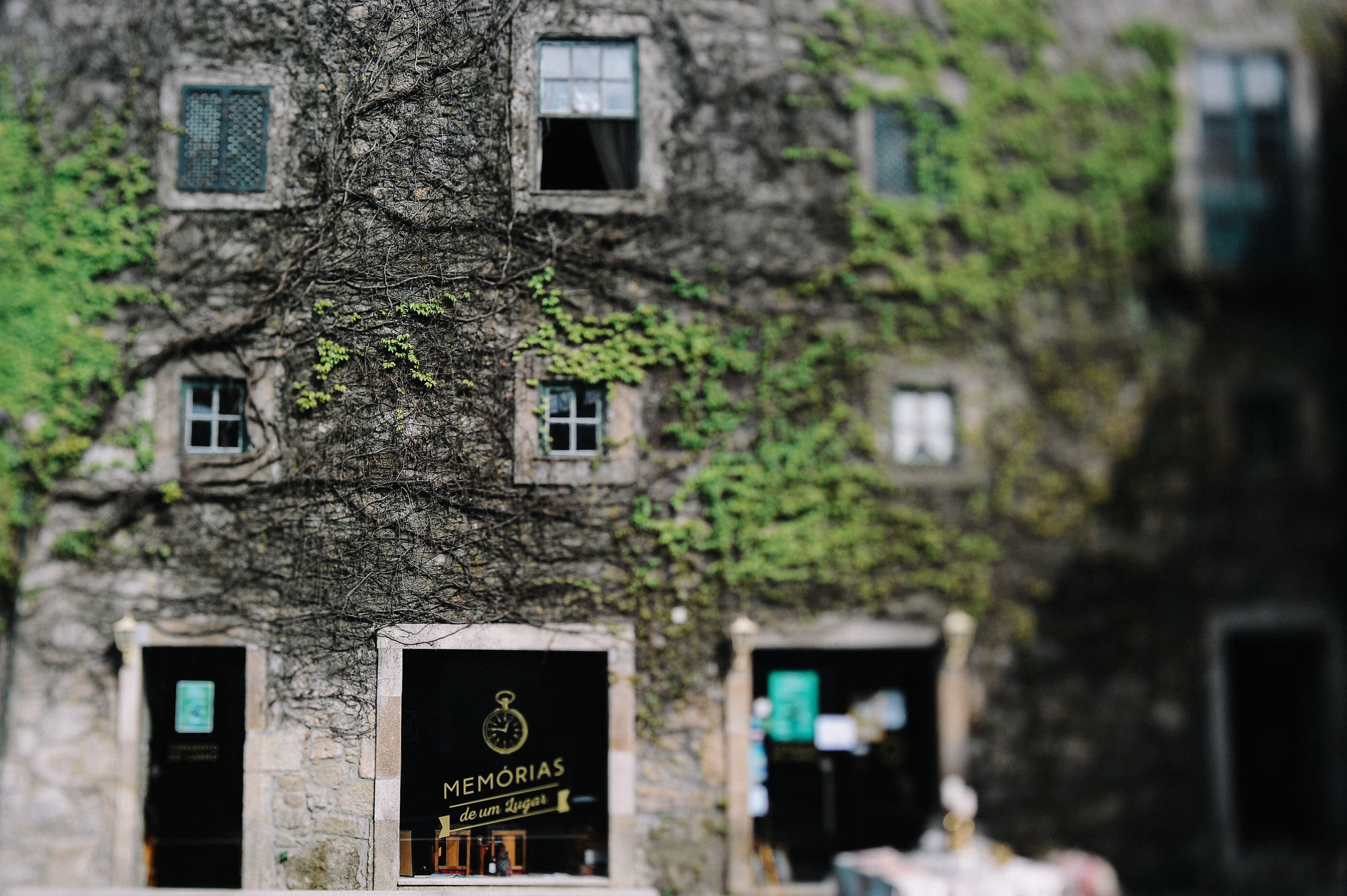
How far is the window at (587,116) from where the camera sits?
5.43m

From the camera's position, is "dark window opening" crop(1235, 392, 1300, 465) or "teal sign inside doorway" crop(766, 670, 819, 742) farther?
"dark window opening" crop(1235, 392, 1300, 465)

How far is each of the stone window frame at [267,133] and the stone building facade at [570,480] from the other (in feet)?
0.07

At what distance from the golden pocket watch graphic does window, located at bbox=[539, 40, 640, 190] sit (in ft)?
9.02

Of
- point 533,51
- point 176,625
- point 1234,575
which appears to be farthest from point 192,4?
point 1234,575

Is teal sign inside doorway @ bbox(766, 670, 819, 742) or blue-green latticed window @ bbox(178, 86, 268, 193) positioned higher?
blue-green latticed window @ bbox(178, 86, 268, 193)

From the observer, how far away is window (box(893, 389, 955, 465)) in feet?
21.7

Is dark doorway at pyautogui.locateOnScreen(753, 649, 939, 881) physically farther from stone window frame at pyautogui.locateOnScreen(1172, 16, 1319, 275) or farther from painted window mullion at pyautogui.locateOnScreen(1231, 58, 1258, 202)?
painted window mullion at pyautogui.locateOnScreen(1231, 58, 1258, 202)

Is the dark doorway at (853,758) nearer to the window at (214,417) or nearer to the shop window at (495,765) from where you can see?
the shop window at (495,765)

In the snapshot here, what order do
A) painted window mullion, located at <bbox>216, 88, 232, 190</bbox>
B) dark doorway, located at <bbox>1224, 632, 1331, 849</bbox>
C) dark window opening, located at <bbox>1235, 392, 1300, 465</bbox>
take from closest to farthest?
painted window mullion, located at <bbox>216, 88, 232, 190</bbox> < dark doorway, located at <bbox>1224, 632, 1331, 849</bbox> < dark window opening, located at <bbox>1235, 392, 1300, 465</bbox>

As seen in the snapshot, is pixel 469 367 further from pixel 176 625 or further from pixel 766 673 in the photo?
pixel 766 673

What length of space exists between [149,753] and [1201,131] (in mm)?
7640

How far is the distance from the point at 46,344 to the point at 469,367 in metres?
2.81

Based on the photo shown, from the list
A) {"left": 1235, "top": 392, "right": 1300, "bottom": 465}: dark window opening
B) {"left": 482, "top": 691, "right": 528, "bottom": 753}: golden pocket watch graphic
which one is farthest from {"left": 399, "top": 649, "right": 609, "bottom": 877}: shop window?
{"left": 1235, "top": 392, "right": 1300, "bottom": 465}: dark window opening

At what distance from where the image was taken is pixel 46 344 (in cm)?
602
